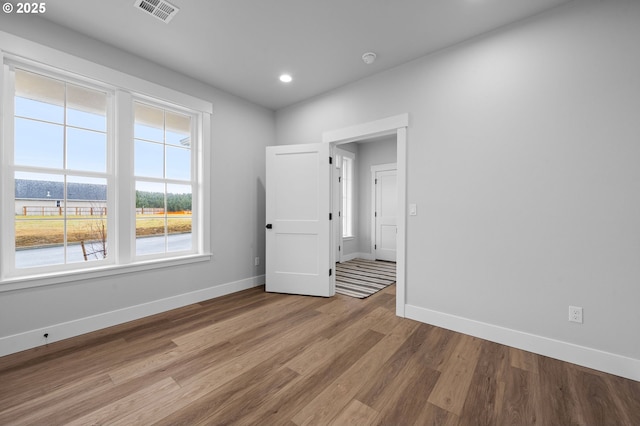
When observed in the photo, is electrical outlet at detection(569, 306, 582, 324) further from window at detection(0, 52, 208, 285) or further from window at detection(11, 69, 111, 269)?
window at detection(11, 69, 111, 269)

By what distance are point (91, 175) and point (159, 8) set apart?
1.66 m

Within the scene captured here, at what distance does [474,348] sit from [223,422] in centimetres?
201

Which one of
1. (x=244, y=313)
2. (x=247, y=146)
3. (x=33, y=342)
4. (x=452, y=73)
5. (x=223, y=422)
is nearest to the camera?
(x=223, y=422)

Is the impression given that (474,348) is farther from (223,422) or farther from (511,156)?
(223,422)

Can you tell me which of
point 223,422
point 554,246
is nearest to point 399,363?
point 223,422

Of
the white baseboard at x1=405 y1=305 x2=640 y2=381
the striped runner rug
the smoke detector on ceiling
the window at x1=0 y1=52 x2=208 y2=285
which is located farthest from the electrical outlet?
the window at x1=0 y1=52 x2=208 y2=285

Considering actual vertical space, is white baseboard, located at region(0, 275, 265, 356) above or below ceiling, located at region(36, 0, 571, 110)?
below

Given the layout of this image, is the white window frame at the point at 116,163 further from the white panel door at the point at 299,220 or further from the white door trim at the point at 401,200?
the white door trim at the point at 401,200

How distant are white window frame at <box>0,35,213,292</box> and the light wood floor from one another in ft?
2.03

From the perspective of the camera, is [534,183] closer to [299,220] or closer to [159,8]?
[299,220]

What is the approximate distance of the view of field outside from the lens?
2235 mm

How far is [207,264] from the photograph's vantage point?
337cm

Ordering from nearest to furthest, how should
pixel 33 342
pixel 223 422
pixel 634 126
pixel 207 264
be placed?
pixel 223 422
pixel 634 126
pixel 33 342
pixel 207 264

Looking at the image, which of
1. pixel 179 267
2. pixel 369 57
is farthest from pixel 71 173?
pixel 369 57
